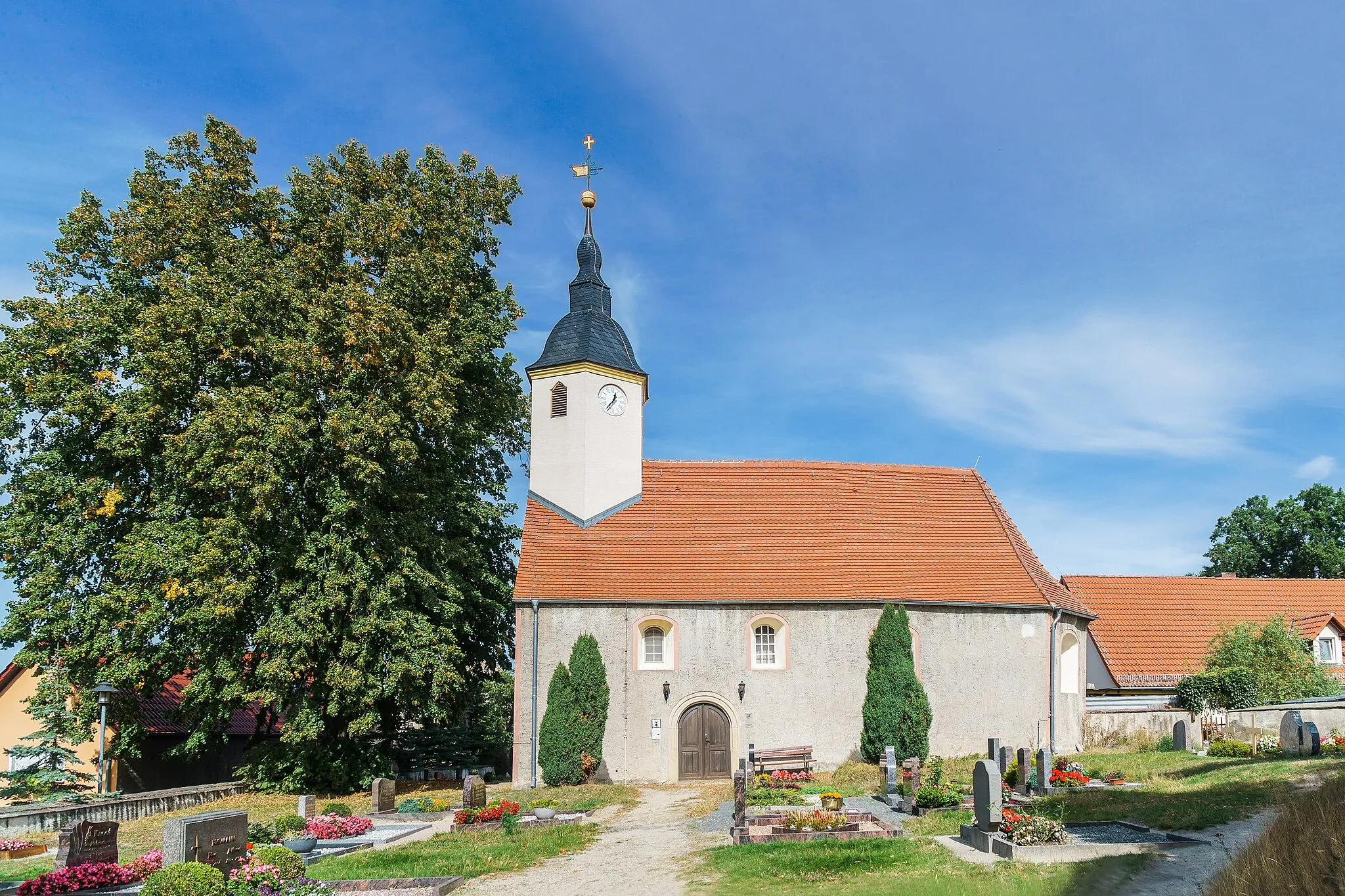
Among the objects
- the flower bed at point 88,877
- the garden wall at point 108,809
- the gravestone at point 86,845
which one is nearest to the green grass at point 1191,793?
the flower bed at point 88,877

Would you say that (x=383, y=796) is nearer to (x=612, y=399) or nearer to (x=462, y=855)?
(x=462, y=855)

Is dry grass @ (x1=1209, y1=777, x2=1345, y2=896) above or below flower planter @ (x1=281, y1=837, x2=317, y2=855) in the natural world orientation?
above

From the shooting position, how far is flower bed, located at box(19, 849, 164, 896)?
12289 millimetres

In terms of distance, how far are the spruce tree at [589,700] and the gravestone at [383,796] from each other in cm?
498

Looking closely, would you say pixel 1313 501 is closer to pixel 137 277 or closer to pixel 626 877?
pixel 626 877

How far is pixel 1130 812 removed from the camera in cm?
1480

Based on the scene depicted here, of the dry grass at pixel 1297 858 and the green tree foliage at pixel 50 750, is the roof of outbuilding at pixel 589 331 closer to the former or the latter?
the green tree foliage at pixel 50 750

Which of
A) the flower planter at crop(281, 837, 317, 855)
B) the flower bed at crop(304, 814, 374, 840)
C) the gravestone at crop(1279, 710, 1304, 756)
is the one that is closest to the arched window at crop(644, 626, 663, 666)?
the flower bed at crop(304, 814, 374, 840)

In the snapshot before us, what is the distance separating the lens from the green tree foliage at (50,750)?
21656mm

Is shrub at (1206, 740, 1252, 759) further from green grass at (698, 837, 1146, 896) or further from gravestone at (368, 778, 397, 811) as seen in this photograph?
gravestone at (368, 778, 397, 811)

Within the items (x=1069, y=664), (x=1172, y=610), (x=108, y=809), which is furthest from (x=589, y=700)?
(x=1172, y=610)

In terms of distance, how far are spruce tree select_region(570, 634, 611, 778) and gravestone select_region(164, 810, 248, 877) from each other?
11.7m

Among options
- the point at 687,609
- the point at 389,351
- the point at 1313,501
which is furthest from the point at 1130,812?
the point at 1313,501

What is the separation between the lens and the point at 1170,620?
32.6m
